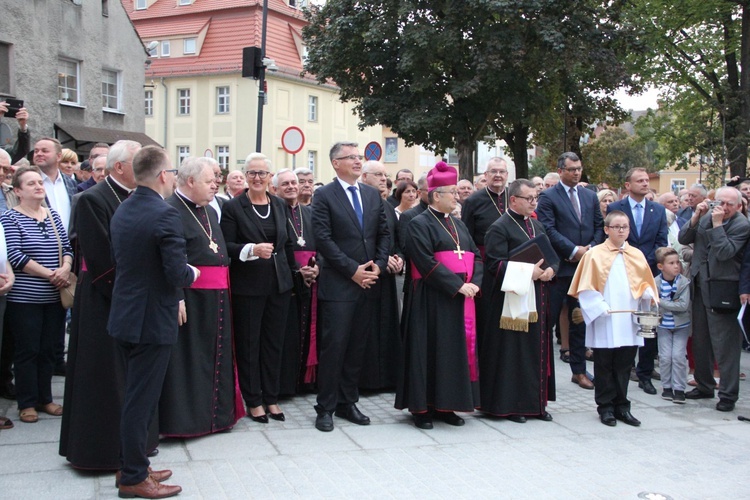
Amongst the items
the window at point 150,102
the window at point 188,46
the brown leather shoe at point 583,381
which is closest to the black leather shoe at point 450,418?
the brown leather shoe at point 583,381

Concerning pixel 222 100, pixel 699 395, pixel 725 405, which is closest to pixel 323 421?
pixel 725 405

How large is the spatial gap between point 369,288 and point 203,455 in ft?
6.58

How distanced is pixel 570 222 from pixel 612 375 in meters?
2.17

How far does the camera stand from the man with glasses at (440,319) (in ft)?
21.6

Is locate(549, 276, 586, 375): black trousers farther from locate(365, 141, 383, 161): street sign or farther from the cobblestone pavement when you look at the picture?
locate(365, 141, 383, 161): street sign

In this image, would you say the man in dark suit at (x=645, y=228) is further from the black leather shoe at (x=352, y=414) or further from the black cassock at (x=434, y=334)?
the black leather shoe at (x=352, y=414)

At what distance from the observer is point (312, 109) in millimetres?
45781

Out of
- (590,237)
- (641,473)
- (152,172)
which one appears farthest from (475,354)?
(152,172)

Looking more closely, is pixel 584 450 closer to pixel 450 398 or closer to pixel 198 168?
pixel 450 398

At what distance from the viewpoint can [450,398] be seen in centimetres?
657

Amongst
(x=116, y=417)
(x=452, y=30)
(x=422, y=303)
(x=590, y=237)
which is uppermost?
(x=452, y=30)

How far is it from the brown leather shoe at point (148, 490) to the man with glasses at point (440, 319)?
2.38 metres

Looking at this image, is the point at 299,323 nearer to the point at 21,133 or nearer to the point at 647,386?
the point at 647,386

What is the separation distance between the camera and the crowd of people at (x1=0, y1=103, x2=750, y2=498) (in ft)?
16.8
